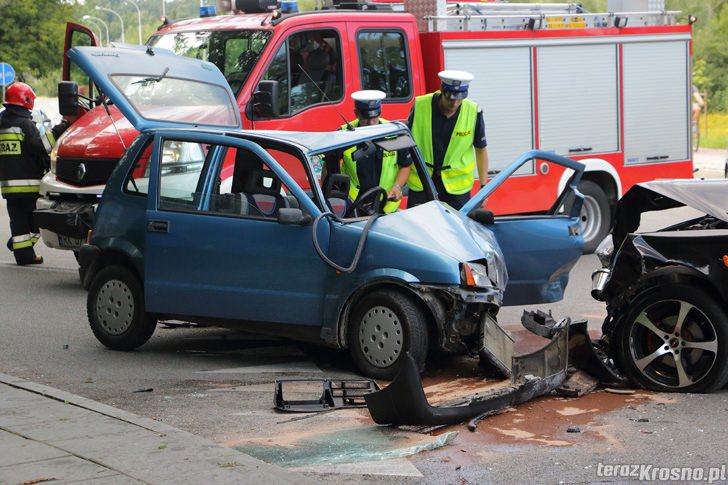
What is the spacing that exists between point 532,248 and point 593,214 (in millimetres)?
5778

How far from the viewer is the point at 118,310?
8898 mm

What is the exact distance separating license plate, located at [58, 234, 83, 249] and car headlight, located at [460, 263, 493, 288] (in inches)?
204

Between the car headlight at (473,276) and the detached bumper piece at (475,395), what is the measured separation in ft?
1.77

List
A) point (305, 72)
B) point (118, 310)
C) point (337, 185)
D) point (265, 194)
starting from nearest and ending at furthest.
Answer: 1. point (265, 194)
2. point (337, 185)
3. point (118, 310)
4. point (305, 72)

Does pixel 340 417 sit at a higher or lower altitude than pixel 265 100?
lower

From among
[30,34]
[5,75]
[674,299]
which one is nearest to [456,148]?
[674,299]

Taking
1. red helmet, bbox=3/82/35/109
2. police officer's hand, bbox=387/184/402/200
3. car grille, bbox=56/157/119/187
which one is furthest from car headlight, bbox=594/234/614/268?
red helmet, bbox=3/82/35/109

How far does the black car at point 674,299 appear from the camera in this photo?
7.16 m

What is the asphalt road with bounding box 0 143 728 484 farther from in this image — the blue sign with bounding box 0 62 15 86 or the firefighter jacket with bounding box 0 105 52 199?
the blue sign with bounding box 0 62 15 86

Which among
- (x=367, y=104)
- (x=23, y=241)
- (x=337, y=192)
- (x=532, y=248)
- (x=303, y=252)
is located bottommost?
(x=23, y=241)

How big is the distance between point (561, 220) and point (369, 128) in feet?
5.09

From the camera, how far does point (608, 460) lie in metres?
5.89

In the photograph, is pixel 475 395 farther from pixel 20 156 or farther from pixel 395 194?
pixel 20 156

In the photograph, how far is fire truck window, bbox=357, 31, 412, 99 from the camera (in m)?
12.5
